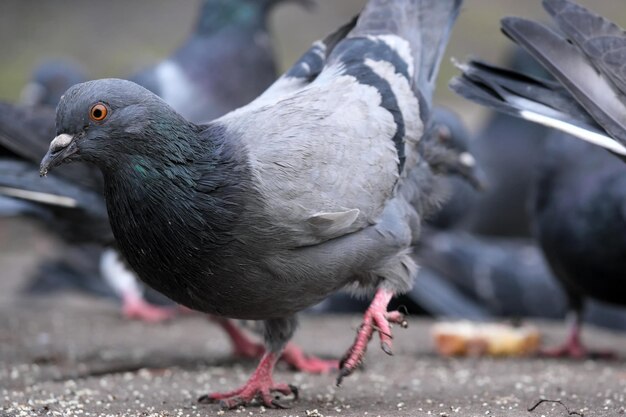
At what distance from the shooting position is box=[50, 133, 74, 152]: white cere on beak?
393cm

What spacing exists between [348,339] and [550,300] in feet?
7.97

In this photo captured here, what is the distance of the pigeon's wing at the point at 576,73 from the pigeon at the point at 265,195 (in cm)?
64

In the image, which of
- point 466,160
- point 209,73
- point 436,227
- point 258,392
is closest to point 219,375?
point 258,392

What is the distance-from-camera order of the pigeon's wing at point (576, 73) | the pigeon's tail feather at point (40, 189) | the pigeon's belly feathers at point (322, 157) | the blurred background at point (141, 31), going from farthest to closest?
the blurred background at point (141, 31) < the pigeon's tail feather at point (40, 189) < the pigeon's wing at point (576, 73) < the pigeon's belly feathers at point (322, 157)

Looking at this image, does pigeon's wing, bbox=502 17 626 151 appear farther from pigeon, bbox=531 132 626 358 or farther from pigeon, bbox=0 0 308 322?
pigeon, bbox=0 0 308 322

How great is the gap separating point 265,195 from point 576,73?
63.3 inches

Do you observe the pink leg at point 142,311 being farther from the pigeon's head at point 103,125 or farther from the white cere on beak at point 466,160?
the pigeon's head at point 103,125

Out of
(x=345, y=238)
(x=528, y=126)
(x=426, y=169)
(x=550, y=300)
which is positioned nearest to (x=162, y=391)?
(x=345, y=238)

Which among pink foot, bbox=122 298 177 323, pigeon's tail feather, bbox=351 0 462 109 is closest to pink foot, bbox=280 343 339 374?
pigeon's tail feather, bbox=351 0 462 109

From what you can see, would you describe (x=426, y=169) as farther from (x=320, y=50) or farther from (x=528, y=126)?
(x=528, y=126)

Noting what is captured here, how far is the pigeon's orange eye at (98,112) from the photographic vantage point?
12.9 feet

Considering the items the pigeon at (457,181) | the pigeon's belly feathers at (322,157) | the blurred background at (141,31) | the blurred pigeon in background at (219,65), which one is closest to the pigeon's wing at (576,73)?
the pigeon's belly feathers at (322,157)

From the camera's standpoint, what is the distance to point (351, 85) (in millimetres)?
4602

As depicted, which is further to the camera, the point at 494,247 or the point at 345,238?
the point at 494,247
